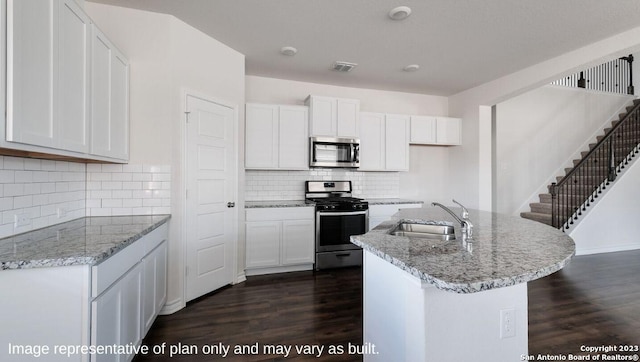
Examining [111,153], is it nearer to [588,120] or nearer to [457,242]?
[457,242]

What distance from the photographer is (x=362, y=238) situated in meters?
1.62

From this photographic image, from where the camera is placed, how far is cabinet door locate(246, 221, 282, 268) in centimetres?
367

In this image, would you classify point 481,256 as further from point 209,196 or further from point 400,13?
point 209,196

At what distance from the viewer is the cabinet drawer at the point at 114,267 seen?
1.38 meters

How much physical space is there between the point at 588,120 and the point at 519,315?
22.5ft

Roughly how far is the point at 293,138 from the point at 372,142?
1264mm

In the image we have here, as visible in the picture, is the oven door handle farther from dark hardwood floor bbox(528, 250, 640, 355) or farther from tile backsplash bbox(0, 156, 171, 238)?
dark hardwood floor bbox(528, 250, 640, 355)

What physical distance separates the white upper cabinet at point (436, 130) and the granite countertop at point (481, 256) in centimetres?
308

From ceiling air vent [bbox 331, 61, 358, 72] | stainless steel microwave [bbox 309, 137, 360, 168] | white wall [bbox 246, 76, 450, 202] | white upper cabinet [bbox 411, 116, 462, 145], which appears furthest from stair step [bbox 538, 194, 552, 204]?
ceiling air vent [bbox 331, 61, 358, 72]

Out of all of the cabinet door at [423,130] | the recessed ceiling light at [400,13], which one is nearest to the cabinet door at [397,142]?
the cabinet door at [423,130]

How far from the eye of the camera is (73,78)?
1768mm

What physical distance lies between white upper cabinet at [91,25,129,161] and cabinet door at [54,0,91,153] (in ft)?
0.33

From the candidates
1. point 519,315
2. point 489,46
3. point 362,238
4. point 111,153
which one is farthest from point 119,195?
point 489,46

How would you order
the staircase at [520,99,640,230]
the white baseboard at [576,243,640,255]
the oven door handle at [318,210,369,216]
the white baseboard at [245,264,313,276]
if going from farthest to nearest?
the staircase at [520,99,640,230] → the white baseboard at [576,243,640,255] → the oven door handle at [318,210,369,216] → the white baseboard at [245,264,313,276]
